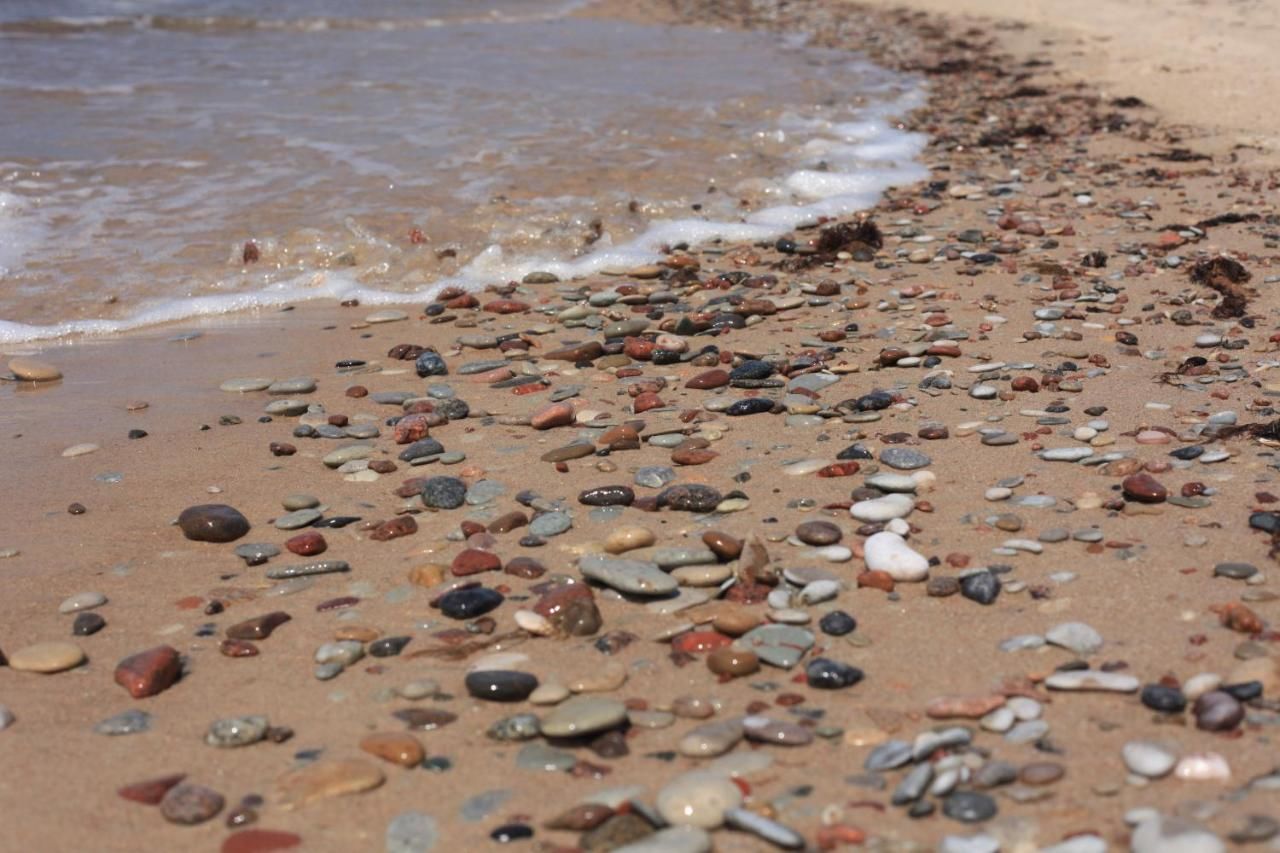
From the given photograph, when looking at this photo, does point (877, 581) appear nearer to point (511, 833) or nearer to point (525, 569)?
point (525, 569)

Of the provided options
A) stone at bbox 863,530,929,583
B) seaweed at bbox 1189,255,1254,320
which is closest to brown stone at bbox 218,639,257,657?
stone at bbox 863,530,929,583

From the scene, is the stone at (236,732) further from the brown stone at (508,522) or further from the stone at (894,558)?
the stone at (894,558)

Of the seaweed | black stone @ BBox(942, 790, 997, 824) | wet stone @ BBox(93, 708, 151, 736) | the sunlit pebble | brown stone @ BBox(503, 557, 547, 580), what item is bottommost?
wet stone @ BBox(93, 708, 151, 736)

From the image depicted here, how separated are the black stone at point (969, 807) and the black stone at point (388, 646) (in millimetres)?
1259

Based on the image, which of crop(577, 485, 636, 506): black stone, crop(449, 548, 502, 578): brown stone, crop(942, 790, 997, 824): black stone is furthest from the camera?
crop(577, 485, 636, 506): black stone

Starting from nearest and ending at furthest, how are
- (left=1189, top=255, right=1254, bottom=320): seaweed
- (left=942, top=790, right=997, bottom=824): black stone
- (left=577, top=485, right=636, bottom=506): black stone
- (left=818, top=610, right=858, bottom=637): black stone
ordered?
(left=942, top=790, right=997, bottom=824): black stone → (left=818, top=610, right=858, bottom=637): black stone → (left=577, top=485, right=636, bottom=506): black stone → (left=1189, top=255, right=1254, bottom=320): seaweed

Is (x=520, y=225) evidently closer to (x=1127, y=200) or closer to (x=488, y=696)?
(x=1127, y=200)

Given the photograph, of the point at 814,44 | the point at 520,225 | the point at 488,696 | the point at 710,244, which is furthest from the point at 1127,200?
the point at 814,44

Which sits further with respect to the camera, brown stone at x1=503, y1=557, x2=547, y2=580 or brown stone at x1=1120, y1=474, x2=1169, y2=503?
brown stone at x1=1120, y1=474, x2=1169, y2=503

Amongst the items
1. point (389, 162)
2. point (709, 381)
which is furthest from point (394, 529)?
point (389, 162)

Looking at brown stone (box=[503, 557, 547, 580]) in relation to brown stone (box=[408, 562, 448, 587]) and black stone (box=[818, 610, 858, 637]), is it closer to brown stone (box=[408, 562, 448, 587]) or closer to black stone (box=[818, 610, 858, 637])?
brown stone (box=[408, 562, 448, 587])

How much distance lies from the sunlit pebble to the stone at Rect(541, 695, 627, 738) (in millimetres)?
1042

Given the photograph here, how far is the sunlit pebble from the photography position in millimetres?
2195

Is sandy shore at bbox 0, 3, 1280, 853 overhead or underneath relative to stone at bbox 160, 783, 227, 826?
overhead
